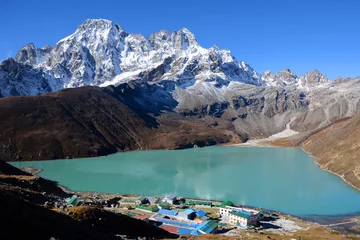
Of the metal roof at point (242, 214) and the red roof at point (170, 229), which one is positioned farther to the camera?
the metal roof at point (242, 214)

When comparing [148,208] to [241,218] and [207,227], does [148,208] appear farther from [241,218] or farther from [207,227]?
[241,218]

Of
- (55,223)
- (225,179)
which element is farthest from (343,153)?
(55,223)

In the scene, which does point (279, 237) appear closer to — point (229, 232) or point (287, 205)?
point (229, 232)

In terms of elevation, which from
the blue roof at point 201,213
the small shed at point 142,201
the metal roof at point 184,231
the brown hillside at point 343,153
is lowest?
the metal roof at point 184,231

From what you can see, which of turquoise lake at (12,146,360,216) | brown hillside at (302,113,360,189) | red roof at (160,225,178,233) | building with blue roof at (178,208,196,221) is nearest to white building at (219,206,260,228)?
building with blue roof at (178,208,196,221)

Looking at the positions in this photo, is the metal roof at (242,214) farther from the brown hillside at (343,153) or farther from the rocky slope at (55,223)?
the brown hillside at (343,153)

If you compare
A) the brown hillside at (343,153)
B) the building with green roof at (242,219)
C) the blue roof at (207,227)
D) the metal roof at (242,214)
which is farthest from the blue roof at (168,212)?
the brown hillside at (343,153)

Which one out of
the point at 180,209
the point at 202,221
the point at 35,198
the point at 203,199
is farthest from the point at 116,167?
the point at 35,198

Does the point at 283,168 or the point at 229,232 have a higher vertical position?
the point at 283,168
